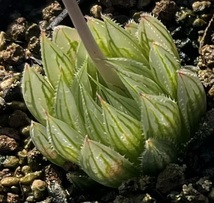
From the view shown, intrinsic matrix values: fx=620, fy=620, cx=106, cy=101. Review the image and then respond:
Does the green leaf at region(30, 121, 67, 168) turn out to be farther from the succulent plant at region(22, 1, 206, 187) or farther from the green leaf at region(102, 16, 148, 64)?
the green leaf at region(102, 16, 148, 64)

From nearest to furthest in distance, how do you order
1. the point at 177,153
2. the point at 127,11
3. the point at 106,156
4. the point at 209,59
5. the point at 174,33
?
the point at 106,156 < the point at 177,153 < the point at 209,59 < the point at 174,33 < the point at 127,11

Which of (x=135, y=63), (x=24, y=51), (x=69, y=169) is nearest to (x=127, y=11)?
(x=24, y=51)

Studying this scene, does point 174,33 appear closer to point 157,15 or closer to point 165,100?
point 157,15

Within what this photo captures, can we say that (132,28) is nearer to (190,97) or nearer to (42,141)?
(190,97)

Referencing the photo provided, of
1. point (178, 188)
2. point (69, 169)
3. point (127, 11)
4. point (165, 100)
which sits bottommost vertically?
point (178, 188)

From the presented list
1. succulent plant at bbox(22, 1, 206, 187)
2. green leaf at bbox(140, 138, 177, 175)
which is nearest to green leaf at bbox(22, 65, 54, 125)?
succulent plant at bbox(22, 1, 206, 187)

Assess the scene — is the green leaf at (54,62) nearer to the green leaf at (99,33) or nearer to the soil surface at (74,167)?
the green leaf at (99,33)

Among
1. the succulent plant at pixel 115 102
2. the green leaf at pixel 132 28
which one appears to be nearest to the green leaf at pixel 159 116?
the succulent plant at pixel 115 102
